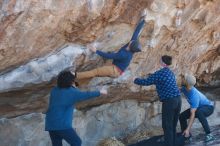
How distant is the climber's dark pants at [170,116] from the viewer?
780 centimetres

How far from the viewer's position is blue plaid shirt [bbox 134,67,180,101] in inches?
302

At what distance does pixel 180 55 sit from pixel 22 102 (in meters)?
3.11

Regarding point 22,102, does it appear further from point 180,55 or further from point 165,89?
point 180,55

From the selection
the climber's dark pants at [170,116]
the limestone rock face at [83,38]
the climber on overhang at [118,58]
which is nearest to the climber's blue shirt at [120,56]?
the climber on overhang at [118,58]

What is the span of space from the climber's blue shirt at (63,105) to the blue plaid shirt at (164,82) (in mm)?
1233

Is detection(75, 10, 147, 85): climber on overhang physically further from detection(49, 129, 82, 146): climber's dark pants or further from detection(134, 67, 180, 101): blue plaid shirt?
detection(49, 129, 82, 146): climber's dark pants

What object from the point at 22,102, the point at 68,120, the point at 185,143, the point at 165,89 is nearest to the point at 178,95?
the point at 165,89

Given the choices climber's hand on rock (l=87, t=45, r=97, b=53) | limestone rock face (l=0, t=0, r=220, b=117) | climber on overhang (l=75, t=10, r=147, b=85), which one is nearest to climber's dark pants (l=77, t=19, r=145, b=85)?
climber on overhang (l=75, t=10, r=147, b=85)

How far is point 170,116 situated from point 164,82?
560mm

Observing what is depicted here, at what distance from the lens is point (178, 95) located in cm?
784

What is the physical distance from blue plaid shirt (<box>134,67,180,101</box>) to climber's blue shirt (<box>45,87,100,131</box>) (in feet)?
4.05

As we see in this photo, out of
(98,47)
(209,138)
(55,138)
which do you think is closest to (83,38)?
(98,47)

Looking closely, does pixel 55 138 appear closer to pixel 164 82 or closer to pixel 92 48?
pixel 92 48

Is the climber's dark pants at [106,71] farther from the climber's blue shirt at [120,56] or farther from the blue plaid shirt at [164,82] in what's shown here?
the blue plaid shirt at [164,82]
